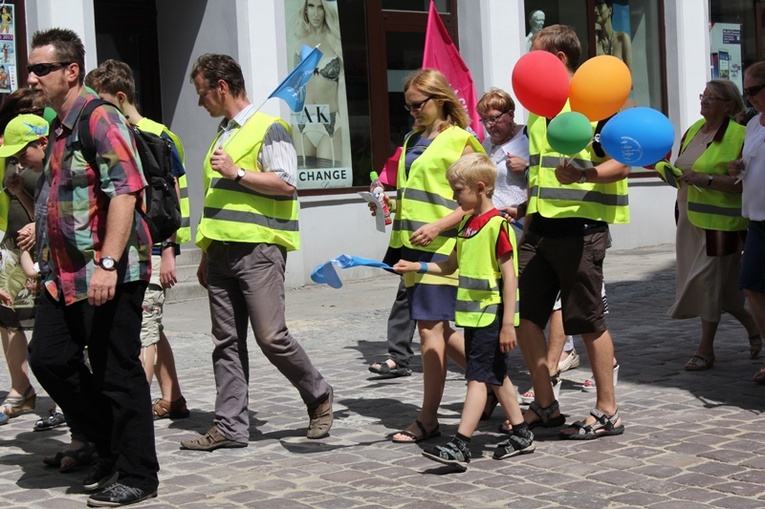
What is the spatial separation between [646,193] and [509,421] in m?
11.9

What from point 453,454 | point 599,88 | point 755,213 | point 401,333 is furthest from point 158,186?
point 755,213

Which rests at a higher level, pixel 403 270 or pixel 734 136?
pixel 734 136

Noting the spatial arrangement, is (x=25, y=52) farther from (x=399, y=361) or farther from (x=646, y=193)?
(x=646, y=193)

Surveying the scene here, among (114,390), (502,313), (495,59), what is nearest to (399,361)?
(502,313)

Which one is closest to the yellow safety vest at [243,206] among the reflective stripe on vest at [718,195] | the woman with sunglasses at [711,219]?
the woman with sunglasses at [711,219]

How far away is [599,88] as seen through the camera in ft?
19.0

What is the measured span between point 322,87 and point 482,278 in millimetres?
8727

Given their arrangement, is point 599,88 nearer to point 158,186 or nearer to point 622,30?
point 158,186

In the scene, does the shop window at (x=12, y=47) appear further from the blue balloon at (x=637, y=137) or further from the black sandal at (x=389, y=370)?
the blue balloon at (x=637, y=137)

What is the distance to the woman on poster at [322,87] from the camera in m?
13.8

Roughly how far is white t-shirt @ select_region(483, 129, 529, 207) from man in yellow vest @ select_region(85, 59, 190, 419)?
1905 millimetres

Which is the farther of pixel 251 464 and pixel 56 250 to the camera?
pixel 251 464

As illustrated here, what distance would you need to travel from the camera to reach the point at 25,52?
11906 millimetres

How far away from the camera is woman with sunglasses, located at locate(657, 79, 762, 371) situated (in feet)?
25.4
